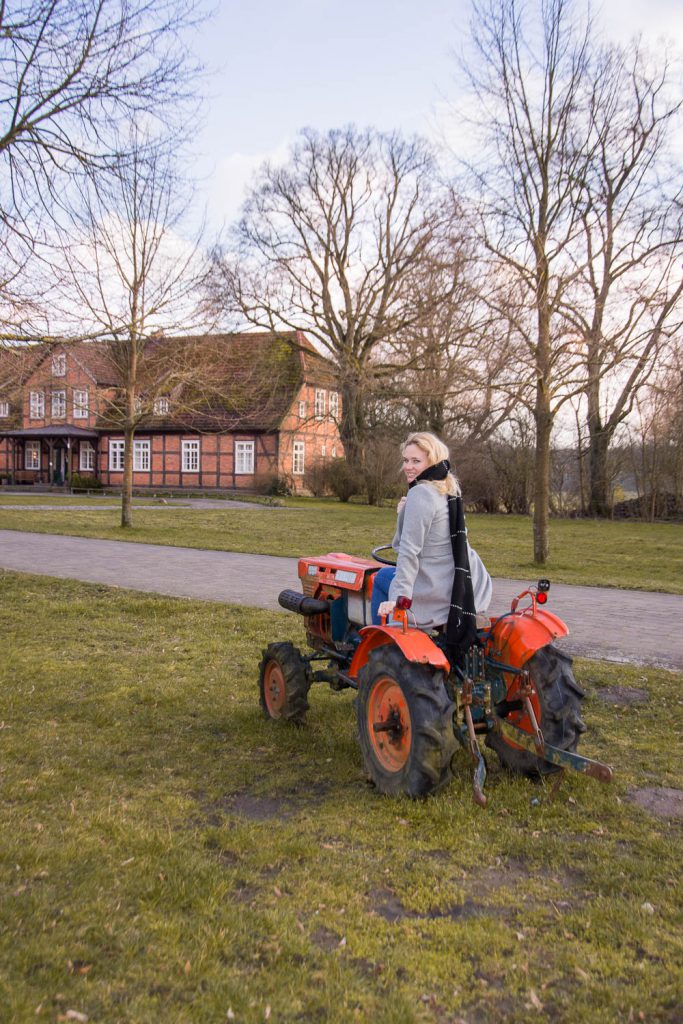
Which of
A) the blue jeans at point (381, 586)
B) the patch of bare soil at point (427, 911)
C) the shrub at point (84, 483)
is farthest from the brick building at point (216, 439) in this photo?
the patch of bare soil at point (427, 911)

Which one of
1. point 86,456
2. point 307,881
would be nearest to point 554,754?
point 307,881

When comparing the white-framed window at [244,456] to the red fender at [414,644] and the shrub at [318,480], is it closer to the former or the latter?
the shrub at [318,480]

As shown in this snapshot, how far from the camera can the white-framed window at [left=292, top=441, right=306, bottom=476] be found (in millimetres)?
48469

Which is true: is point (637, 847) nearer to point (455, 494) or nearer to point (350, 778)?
point (350, 778)

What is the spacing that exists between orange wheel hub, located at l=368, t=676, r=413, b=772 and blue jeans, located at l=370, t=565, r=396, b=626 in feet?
1.81

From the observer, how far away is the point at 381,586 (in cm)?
496

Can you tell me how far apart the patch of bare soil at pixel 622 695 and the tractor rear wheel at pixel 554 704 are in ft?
6.63

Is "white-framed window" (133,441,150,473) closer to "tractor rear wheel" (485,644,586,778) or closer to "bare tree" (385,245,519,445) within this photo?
"bare tree" (385,245,519,445)

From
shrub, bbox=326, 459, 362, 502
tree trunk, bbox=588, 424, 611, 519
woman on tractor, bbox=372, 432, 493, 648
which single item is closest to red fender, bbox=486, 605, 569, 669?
woman on tractor, bbox=372, 432, 493, 648

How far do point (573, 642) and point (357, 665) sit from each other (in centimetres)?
421

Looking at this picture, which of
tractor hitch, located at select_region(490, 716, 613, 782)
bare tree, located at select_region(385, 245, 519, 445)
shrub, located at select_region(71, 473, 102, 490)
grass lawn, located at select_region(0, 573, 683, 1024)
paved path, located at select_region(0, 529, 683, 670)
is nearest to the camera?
grass lawn, located at select_region(0, 573, 683, 1024)

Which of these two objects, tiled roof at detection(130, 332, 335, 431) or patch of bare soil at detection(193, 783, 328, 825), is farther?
tiled roof at detection(130, 332, 335, 431)

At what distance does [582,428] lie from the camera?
113 ft

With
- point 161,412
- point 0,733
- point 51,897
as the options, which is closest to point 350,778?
point 51,897
